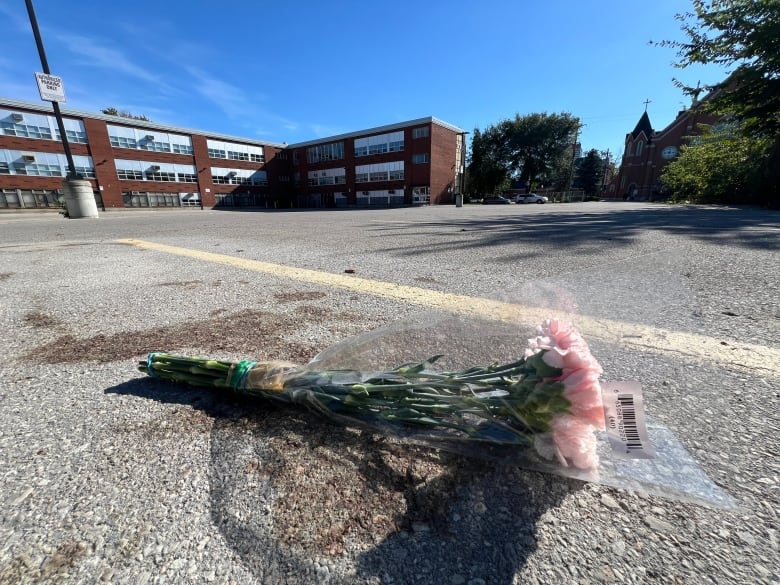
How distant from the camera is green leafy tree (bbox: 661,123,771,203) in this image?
53.8 ft

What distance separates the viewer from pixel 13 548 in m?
0.70

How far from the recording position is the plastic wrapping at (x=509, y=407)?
775 mm

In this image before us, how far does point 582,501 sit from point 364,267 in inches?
120

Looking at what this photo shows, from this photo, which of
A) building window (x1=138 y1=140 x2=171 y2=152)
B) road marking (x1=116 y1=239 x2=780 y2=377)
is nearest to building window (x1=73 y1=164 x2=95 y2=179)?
building window (x1=138 y1=140 x2=171 y2=152)

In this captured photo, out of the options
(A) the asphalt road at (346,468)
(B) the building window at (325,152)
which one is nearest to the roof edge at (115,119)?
(B) the building window at (325,152)

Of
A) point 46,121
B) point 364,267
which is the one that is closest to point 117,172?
point 46,121

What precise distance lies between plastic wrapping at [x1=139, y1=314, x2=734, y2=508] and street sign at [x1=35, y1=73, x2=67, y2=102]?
16198 mm

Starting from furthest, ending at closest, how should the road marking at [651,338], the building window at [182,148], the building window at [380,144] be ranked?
1. the building window at [380,144]
2. the building window at [182,148]
3. the road marking at [651,338]

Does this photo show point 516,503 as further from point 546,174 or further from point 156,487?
point 546,174

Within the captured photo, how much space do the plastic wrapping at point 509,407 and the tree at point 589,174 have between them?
66646 mm

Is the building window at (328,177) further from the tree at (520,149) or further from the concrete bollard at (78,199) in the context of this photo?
the concrete bollard at (78,199)

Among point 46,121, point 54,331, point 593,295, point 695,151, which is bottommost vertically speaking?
point 54,331

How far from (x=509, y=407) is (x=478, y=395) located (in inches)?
3.5

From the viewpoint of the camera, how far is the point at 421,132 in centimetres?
3597
